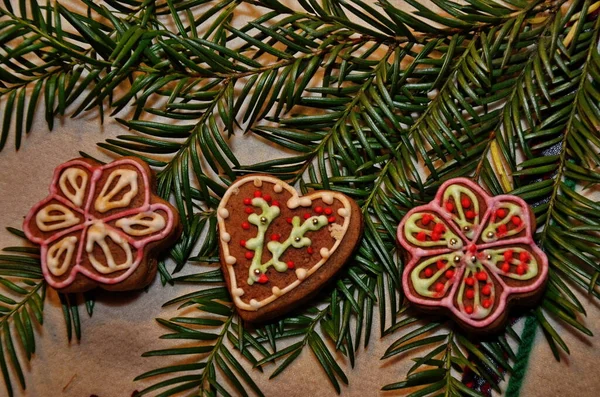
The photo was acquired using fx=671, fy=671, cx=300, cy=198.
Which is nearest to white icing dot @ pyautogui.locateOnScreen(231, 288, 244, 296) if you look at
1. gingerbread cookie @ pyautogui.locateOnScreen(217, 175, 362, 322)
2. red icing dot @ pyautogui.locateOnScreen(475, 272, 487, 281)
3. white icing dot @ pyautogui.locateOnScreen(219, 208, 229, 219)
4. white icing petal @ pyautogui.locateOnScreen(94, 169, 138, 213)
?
gingerbread cookie @ pyautogui.locateOnScreen(217, 175, 362, 322)

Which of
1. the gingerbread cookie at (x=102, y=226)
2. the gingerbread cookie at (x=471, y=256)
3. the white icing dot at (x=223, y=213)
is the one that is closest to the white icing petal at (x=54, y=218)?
the gingerbread cookie at (x=102, y=226)

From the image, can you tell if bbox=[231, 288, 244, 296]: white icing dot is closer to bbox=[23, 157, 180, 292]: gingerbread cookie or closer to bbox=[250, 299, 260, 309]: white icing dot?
bbox=[250, 299, 260, 309]: white icing dot

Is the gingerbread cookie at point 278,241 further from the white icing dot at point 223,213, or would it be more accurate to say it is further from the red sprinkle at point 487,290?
the red sprinkle at point 487,290

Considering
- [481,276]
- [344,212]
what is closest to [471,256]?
[481,276]

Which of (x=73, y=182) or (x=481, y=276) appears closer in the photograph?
(x=481, y=276)

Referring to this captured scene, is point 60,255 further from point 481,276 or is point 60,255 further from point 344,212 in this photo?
point 481,276

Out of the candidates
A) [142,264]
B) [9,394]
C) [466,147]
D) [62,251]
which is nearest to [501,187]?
[466,147]
